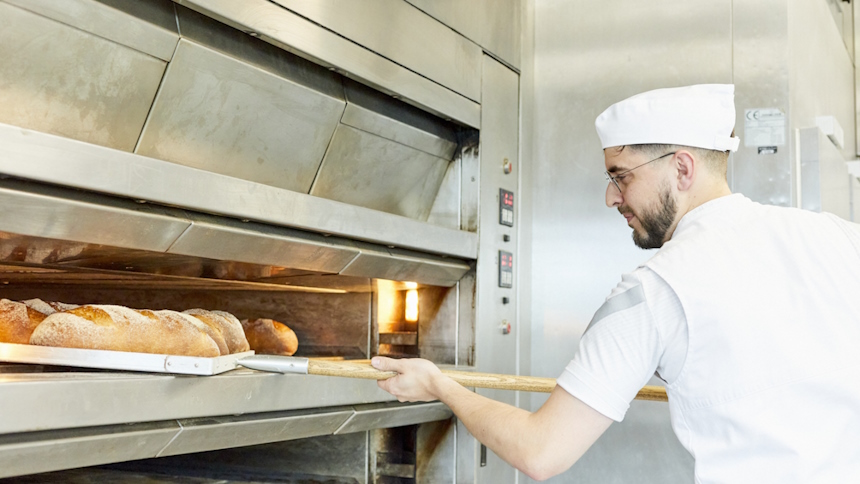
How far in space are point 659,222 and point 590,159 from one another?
5.17 ft

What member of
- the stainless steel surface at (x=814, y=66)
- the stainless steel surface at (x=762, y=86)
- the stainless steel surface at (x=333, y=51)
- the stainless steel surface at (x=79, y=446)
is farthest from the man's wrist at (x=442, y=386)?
the stainless steel surface at (x=814, y=66)

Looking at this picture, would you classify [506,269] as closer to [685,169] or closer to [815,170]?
[815,170]

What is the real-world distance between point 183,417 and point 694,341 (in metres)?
1.06

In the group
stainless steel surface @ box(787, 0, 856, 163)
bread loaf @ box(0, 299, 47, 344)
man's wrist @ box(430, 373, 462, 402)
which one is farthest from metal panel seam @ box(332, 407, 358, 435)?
stainless steel surface @ box(787, 0, 856, 163)

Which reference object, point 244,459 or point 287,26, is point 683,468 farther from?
point 287,26

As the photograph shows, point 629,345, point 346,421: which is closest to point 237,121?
point 346,421

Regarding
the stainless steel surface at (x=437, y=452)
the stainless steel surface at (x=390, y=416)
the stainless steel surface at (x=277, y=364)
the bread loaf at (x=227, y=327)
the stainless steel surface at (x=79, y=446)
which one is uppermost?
the bread loaf at (x=227, y=327)

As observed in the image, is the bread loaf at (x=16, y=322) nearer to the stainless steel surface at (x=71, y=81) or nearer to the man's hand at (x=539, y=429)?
the stainless steel surface at (x=71, y=81)

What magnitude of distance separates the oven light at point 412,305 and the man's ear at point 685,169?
1559 mm

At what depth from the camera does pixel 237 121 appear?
2.00m

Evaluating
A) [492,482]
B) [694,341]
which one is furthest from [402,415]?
[694,341]

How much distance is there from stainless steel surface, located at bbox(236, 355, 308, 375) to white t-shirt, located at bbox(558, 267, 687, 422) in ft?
2.18

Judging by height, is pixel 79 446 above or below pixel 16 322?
below

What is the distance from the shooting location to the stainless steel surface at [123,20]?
1.51 metres
